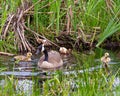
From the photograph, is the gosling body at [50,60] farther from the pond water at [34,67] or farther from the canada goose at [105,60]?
the canada goose at [105,60]

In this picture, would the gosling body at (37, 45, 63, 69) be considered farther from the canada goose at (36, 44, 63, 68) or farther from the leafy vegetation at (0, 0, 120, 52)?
the leafy vegetation at (0, 0, 120, 52)

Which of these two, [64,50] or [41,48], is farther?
[64,50]

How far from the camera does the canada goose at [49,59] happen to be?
413 inches

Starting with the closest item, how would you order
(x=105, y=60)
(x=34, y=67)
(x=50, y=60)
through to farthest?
1. (x=105, y=60)
2. (x=34, y=67)
3. (x=50, y=60)

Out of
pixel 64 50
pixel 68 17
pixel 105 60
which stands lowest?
pixel 105 60

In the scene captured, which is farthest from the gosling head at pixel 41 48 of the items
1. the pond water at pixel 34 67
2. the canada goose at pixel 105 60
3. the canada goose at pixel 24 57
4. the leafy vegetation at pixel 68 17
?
the canada goose at pixel 105 60

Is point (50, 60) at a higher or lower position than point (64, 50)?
lower

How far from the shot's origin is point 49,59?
11.1 m

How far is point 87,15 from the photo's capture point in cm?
1113

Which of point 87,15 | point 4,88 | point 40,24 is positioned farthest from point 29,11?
point 4,88

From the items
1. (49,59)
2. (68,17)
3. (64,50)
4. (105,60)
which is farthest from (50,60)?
(105,60)

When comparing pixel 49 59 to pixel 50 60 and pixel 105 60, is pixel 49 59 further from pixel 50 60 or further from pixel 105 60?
pixel 105 60

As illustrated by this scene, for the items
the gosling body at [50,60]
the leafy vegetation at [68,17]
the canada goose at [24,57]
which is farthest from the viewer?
the leafy vegetation at [68,17]

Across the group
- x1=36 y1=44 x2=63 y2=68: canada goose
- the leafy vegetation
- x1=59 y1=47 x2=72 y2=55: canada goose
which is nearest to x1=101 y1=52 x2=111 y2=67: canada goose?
the leafy vegetation
